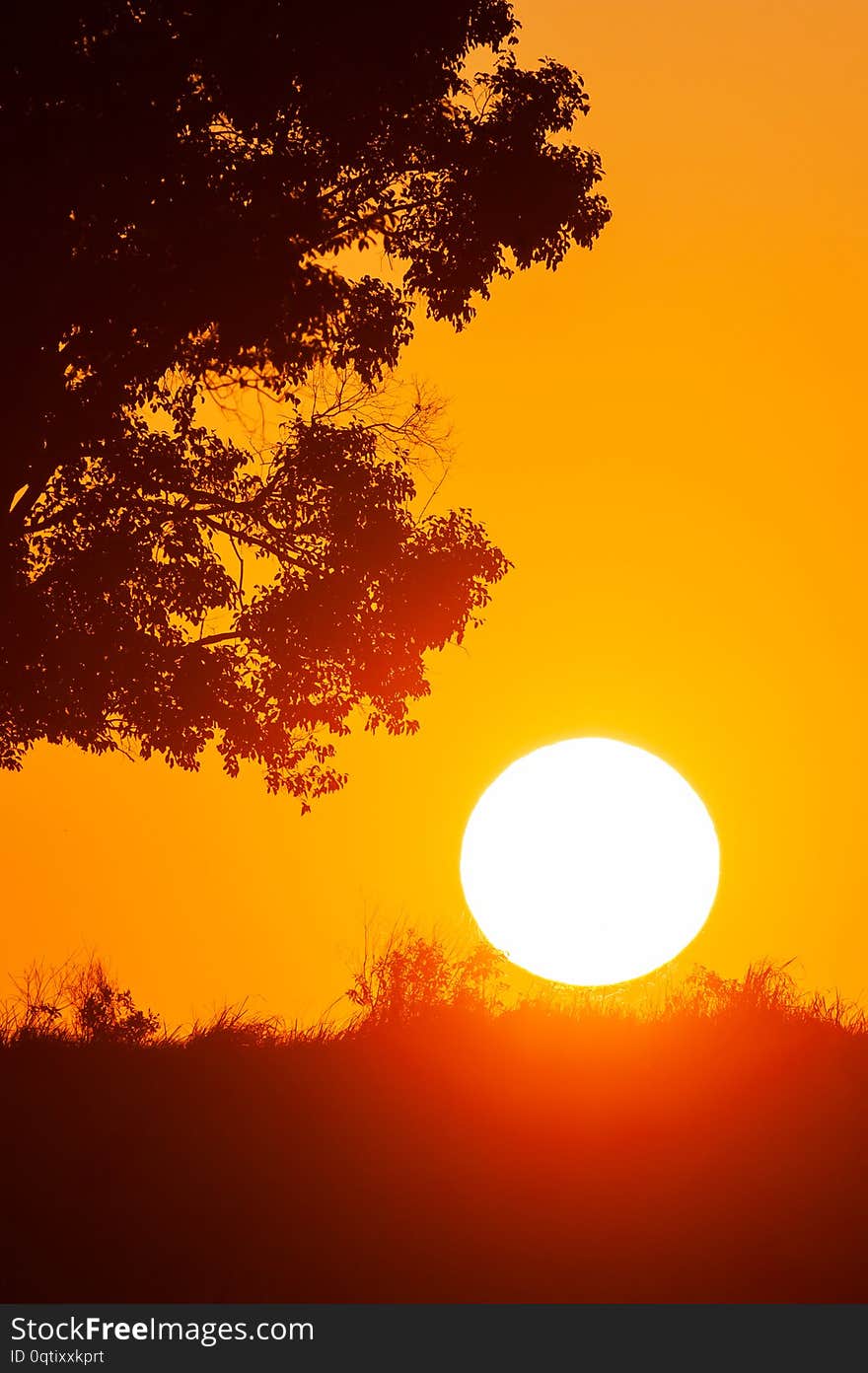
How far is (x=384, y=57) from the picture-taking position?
1435 cm

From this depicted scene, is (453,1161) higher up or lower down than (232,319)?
lower down

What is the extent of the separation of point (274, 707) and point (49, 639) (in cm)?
265

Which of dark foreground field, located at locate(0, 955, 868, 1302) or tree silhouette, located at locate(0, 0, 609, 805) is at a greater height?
tree silhouette, located at locate(0, 0, 609, 805)

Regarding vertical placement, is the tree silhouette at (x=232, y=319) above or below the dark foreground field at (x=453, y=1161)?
above

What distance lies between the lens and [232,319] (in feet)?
44.3

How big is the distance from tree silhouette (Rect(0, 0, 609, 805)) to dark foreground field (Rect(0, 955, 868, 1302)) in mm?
4405

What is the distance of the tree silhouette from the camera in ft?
44.0

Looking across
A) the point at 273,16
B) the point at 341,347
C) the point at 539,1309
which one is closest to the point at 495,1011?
the point at 539,1309

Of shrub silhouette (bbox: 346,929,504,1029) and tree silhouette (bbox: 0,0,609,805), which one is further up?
tree silhouette (bbox: 0,0,609,805)

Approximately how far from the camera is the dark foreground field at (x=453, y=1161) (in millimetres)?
10094

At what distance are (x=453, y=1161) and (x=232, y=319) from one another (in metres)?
7.50

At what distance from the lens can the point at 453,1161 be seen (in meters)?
11.3

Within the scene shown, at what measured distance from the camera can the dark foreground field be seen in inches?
397

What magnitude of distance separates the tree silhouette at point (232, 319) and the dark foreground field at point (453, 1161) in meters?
4.40
